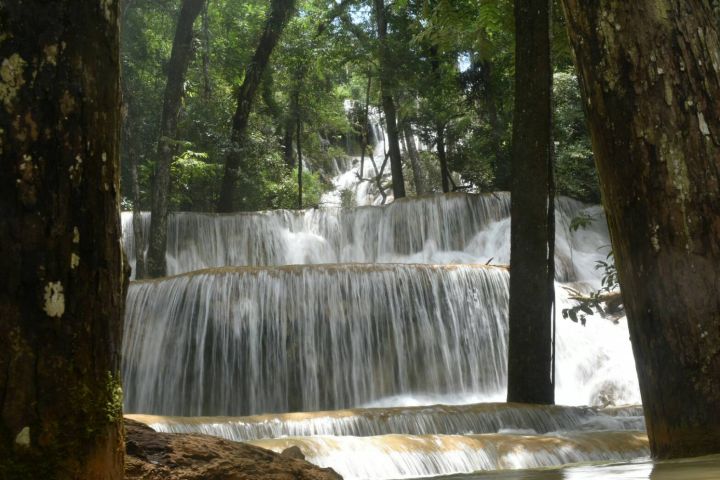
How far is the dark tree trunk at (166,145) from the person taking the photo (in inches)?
759

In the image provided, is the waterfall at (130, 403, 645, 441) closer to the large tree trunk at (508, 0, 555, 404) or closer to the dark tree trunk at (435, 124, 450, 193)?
the large tree trunk at (508, 0, 555, 404)

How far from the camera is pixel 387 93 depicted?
24469 mm

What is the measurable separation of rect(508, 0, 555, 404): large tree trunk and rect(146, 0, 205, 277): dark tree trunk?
435 inches

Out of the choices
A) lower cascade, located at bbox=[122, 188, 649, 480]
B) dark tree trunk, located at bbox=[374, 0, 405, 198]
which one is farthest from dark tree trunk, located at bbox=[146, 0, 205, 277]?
dark tree trunk, located at bbox=[374, 0, 405, 198]

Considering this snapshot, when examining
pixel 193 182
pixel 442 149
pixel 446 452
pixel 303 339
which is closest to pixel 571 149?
pixel 442 149

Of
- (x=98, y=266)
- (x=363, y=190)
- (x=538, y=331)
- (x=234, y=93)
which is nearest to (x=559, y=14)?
(x=538, y=331)

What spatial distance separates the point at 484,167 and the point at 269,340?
534 inches

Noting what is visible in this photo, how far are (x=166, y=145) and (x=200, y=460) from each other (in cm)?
1673

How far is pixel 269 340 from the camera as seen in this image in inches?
535

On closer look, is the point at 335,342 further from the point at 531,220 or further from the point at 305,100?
the point at 305,100

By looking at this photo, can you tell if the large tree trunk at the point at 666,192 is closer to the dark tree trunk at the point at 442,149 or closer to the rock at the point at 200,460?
the rock at the point at 200,460

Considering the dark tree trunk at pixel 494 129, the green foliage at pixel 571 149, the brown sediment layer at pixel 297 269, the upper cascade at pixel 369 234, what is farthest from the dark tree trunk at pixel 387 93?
the brown sediment layer at pixel 297 269

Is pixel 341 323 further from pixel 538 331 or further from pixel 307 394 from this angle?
pixel 538 331

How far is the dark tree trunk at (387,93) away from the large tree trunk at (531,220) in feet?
46.9
